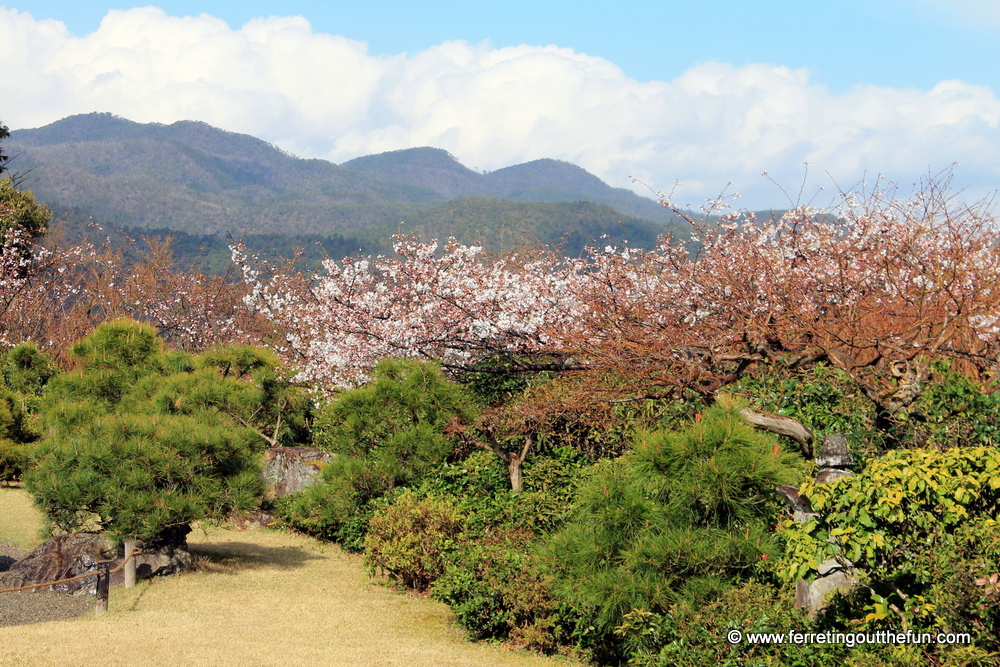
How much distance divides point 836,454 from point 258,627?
18.5ft

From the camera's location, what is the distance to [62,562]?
30.8 ft

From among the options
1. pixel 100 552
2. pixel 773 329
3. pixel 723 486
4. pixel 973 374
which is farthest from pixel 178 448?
A: pixel 973 374

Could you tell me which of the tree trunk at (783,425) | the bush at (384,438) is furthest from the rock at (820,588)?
the bush at (384,438)

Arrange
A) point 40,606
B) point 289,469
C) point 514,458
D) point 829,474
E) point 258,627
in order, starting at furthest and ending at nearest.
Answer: point 289,469
point 514,458
point 40,606
point 258,627
point 829,474

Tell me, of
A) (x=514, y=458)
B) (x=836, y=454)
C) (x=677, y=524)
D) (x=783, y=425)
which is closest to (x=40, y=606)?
(x=514, y=458)

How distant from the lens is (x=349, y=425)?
11.7 meters

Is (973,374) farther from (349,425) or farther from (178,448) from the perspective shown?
(178,448)

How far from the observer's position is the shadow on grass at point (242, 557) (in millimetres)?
10641

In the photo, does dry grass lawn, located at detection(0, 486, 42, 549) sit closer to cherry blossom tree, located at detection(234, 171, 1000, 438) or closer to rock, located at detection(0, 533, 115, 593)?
rock, located at detection(0, 533, 115, 593)

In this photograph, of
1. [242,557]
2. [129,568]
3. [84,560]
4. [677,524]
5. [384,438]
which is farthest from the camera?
[384,438]

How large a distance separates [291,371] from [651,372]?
8.13 m

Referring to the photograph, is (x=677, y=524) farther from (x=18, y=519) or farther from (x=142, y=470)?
(x=18, y=519)

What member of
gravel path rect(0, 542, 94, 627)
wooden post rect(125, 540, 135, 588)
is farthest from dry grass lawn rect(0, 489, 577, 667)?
gravel path rect(0, 542, 94, 627)

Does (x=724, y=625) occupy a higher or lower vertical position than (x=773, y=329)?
lower
